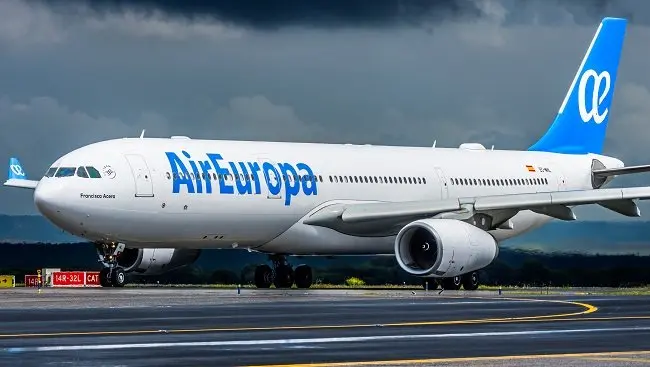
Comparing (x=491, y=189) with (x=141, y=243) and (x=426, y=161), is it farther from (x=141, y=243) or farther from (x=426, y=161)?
(x=141, y=243)

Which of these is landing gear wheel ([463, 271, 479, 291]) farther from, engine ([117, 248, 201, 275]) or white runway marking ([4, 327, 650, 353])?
white runway marking ([4, 327, 650, 353])

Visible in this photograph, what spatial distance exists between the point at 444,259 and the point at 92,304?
42.3 ft

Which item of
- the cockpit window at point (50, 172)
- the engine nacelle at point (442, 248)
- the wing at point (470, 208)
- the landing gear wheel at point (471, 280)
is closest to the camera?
the engine nacelle at point (442, 248)

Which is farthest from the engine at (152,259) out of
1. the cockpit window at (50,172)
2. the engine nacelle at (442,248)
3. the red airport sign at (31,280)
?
the engine nacelle at (442,248)

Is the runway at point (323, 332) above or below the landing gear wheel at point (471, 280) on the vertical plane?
below

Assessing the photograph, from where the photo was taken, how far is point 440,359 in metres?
16.2

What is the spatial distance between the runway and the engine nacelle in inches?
313

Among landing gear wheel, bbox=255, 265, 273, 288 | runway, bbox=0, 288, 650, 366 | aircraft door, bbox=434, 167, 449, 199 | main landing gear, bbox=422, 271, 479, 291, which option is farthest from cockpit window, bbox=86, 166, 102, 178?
aircraft door, bbox=434, 167, 449, 199

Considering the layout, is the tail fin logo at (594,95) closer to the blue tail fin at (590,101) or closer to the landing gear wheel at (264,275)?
the blue tail fin at (590,101)

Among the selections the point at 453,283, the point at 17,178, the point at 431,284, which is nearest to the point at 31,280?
the point at 17,178

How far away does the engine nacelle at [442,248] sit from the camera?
129 feet

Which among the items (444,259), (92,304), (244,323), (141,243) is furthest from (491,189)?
(244,323)

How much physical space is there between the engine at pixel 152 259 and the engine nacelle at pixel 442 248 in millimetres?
8658

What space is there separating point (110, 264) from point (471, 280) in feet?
35.7
